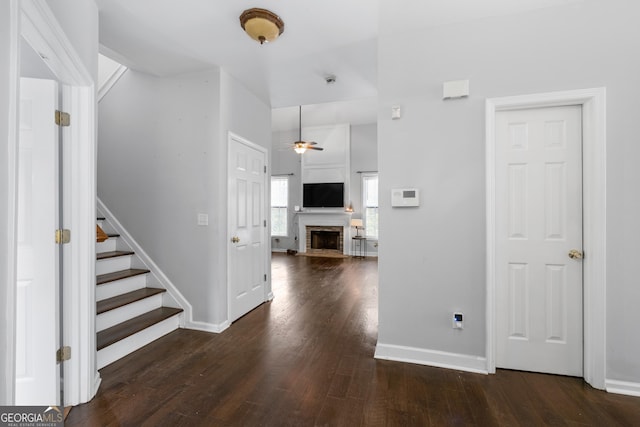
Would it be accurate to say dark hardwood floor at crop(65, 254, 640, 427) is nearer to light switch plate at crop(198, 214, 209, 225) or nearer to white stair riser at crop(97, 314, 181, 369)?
white stair riser at crop(97, 314, 181, 369)

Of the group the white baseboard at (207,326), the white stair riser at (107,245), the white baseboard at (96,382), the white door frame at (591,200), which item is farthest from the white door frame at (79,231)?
the white door frame at (591,200)

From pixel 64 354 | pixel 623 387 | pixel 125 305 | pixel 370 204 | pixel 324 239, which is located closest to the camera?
pixel 64 354

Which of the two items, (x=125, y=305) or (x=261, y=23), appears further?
(x=125, y=305)

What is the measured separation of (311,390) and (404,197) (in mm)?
1649

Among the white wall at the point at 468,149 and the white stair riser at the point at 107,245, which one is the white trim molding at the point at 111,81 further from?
the white wall at the point at 468,149

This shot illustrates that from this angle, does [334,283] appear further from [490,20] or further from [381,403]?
[490,20]

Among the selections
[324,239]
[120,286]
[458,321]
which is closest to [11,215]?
[120,286]

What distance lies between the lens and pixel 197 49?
2787 millimetres

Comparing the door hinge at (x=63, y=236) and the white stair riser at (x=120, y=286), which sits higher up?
the door hinge at (x=63, y=236)

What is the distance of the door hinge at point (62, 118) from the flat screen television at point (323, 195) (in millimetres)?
6908

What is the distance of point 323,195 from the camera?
8.61 metres

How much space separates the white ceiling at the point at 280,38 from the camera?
221 cm

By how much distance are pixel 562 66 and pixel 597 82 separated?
10.1 inches

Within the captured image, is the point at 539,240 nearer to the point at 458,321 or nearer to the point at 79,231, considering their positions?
the point at 458,321
